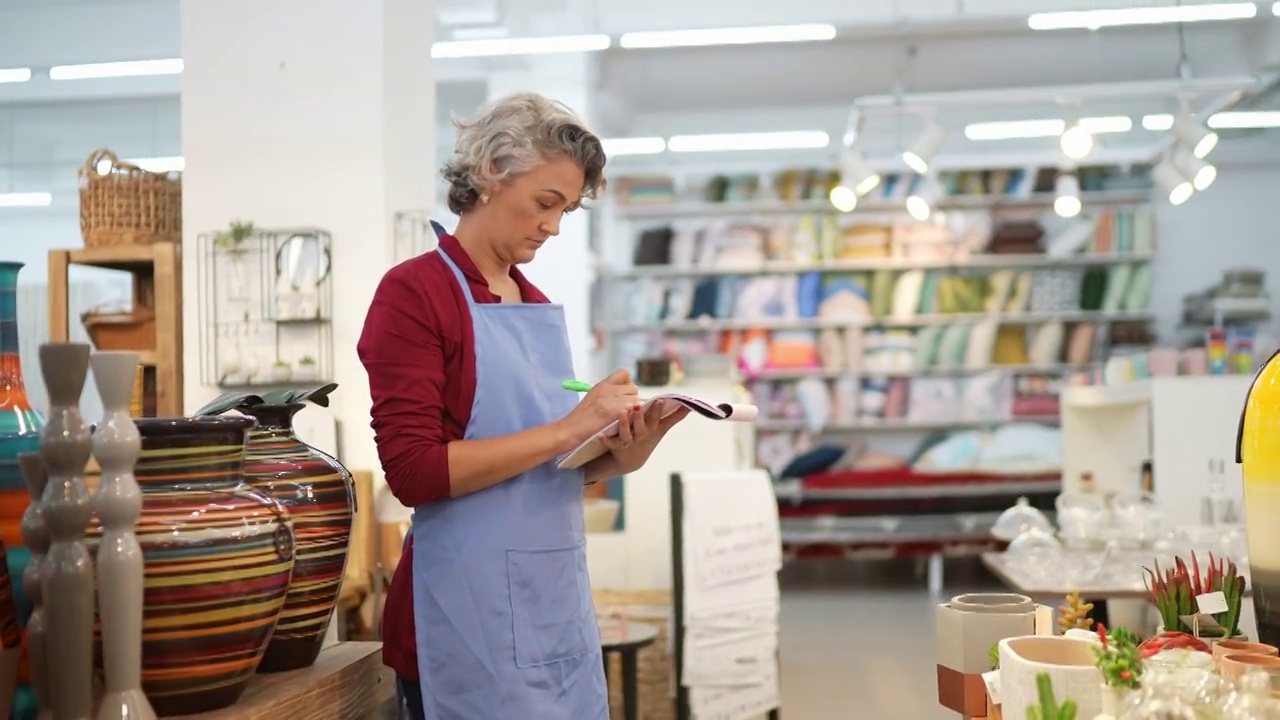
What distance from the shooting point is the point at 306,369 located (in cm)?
403

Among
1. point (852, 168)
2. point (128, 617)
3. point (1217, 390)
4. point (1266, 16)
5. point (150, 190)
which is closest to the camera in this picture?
point (128, 617)

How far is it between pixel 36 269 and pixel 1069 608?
13.8 meters

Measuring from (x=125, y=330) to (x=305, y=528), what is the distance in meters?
2.70

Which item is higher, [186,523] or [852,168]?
[852,168]

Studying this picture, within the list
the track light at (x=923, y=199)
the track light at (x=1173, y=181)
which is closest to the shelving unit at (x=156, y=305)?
the track light at (x=923, y=199)

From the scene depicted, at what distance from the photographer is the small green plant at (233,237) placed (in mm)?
3988

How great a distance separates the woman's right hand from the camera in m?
1.64

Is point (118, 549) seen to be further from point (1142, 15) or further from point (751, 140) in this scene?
point (751, 140)

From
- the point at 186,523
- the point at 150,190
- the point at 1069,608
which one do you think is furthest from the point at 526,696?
the point at 150,190

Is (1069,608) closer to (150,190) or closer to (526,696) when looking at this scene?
(526,696)

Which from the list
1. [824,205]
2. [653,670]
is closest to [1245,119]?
[824,205]

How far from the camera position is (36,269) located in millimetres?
13281

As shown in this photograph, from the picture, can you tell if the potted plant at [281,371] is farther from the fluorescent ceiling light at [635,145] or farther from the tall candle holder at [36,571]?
the fluorescent ceiling light at [635,145]

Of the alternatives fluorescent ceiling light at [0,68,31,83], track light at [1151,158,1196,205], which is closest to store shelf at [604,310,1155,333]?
track light at [1151,158,1196,205]
